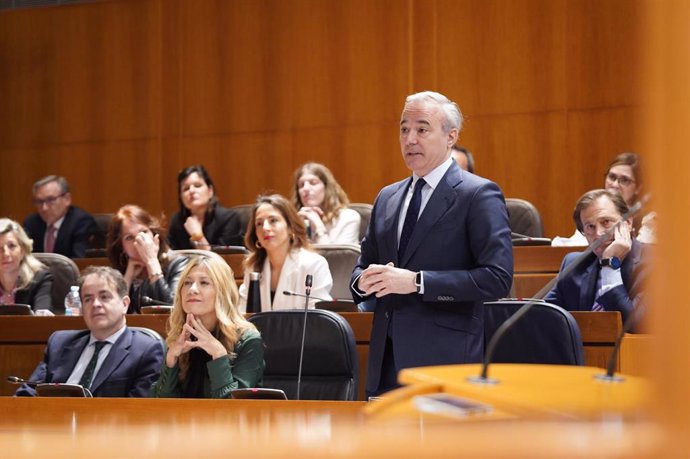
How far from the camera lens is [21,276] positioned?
4965mm

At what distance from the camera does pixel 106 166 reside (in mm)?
8031

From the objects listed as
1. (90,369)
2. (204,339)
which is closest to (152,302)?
(90,369)

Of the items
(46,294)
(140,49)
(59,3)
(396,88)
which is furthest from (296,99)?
(46,294)

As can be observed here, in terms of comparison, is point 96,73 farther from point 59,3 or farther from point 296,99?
point 296,99

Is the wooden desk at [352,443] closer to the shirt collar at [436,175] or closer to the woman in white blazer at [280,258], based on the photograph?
the shirt collar at [436,175]

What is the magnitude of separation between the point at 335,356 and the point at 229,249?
2064 millimetres

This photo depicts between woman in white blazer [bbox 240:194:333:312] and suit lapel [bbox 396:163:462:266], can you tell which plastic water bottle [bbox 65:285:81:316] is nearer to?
woman in white blazer [bbox 240:194:333:312]

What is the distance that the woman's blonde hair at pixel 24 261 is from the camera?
495 centimetres

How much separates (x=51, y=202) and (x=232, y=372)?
3.61 m

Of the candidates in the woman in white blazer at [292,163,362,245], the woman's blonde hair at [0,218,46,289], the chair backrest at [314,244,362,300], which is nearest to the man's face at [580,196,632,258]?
the chair backrest at [314,244,362,300]

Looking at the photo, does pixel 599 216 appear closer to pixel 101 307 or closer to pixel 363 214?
pixel 101 307

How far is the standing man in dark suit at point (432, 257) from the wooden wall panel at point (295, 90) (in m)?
4.07

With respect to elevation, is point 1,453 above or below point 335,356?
above

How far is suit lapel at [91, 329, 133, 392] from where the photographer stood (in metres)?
3.57
